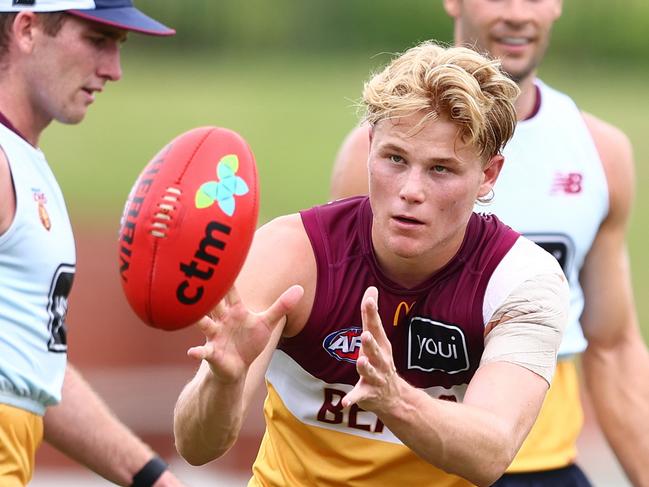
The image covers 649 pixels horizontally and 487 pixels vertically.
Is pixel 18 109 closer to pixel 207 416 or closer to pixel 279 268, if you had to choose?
pixel 279 268

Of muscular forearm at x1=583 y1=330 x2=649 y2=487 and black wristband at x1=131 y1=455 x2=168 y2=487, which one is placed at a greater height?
muscular forearm at x1=583 y1=330 x2=649 y2=487

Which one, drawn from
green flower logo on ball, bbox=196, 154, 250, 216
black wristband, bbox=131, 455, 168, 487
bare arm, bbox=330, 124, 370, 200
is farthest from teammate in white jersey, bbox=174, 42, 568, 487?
bare arm, bbox=330, 124, 370, 200

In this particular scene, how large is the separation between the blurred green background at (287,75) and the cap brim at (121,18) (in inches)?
950

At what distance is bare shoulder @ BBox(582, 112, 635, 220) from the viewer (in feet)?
16.8

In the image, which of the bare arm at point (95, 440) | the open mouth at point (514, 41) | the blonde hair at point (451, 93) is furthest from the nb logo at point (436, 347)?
the open mouth at point (514, 41)

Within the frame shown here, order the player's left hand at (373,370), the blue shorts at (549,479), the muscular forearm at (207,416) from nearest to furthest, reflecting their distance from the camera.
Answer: the player's left hand at (373,370) < the muscular forearm at (207,416) < the blue shorts at (549,479)

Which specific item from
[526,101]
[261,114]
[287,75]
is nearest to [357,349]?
[526,101]

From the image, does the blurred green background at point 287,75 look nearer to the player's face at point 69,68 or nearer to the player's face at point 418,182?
the player's face at point 69,68

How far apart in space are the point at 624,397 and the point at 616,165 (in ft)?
2.81

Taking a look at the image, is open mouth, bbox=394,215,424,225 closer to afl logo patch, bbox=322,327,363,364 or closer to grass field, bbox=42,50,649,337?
afl logo patch, bbox=322,327,363,364

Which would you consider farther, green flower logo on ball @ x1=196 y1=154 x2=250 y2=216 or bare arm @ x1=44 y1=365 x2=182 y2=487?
bare arm @ x1=44 y1=365 x2=182 y2=487

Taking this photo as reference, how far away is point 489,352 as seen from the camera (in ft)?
12.4

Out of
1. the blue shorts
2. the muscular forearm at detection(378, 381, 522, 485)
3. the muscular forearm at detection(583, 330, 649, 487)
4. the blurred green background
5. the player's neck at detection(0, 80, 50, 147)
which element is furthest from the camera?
the blurred green background

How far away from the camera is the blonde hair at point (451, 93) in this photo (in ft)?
12.1
